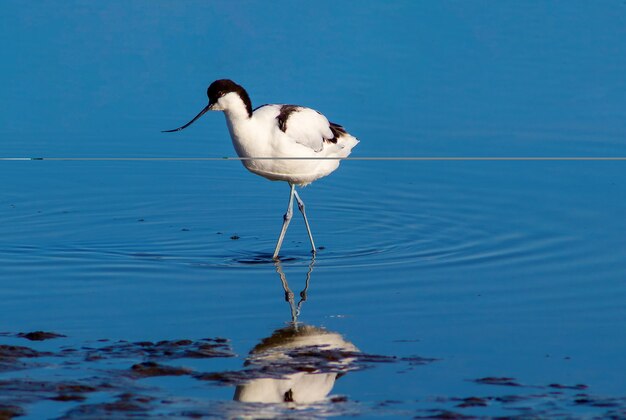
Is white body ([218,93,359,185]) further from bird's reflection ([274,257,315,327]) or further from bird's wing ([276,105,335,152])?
bird's reflection ([274,257,315,327])

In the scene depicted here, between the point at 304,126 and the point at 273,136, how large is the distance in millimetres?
414

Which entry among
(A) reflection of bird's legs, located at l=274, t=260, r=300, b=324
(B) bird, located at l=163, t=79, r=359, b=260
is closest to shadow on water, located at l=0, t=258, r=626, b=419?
(A) reflection of bird's legs, located at l=274, t=260, r=300, b=324

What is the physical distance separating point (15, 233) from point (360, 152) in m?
4.93

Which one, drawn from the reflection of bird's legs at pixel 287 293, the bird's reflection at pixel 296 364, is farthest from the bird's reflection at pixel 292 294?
the bird's reflection at pixel 296 364

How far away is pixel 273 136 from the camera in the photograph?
1134cm

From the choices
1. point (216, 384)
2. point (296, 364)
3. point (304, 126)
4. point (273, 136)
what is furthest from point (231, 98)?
point (216, 384)

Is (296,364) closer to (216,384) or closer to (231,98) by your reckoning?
(216,384)

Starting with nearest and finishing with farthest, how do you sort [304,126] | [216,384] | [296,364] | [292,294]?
[216,384] < [296,364] < [292,294] < [304,126]

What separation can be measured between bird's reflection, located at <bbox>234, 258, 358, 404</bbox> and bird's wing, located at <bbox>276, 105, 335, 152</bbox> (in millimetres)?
2983

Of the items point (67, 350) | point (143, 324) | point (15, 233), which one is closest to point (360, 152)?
point (15, 233)

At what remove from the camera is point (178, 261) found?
10.8 meters

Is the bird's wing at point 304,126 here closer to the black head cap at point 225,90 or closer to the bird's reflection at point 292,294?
the black head cap at point 225,90

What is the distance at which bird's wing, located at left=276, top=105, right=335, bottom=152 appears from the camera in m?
11.5

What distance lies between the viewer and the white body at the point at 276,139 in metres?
11.3
